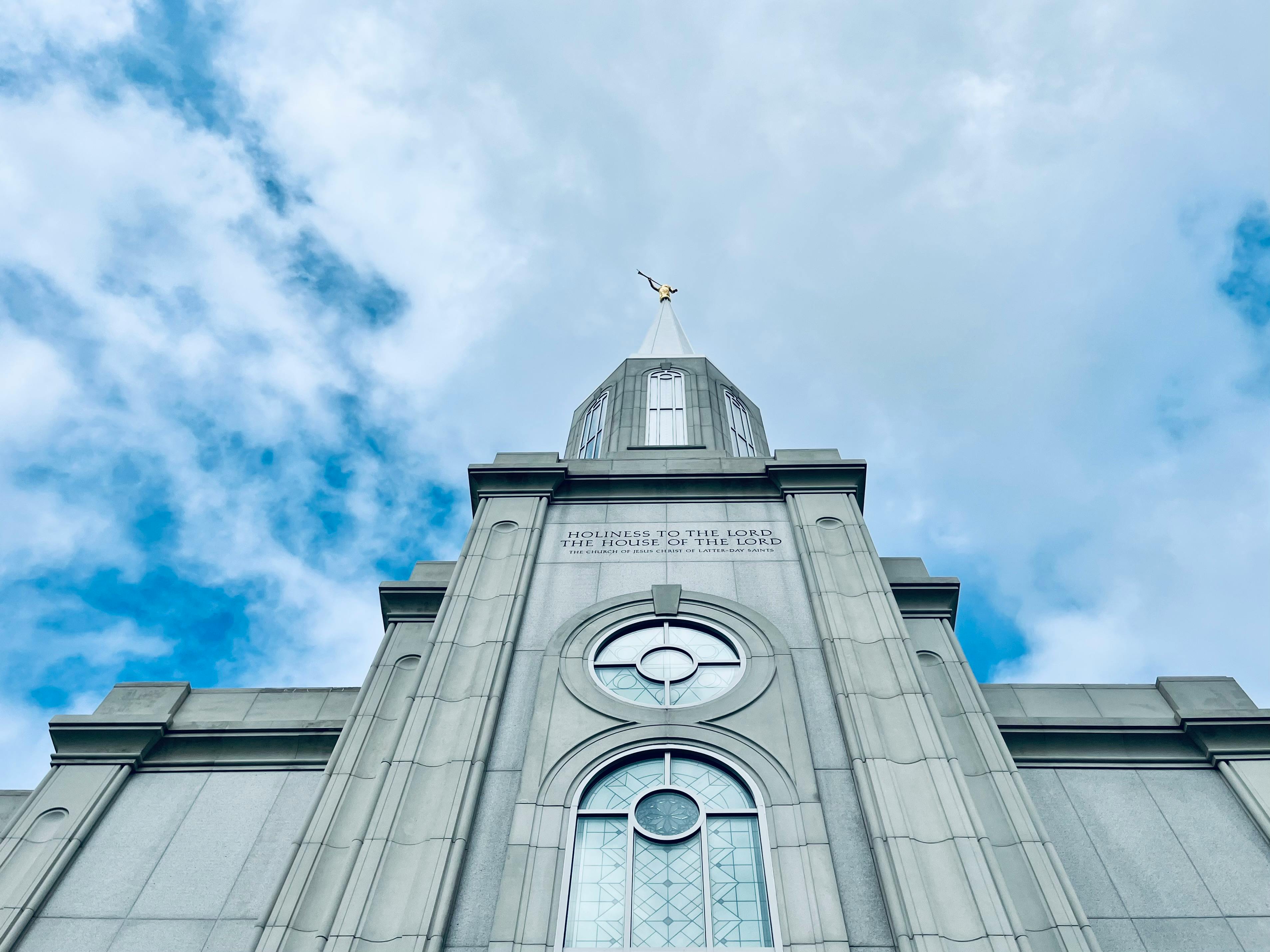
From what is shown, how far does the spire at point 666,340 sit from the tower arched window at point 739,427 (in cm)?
202

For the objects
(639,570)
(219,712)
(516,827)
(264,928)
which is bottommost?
(264,928)

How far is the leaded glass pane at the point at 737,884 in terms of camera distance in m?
10.4

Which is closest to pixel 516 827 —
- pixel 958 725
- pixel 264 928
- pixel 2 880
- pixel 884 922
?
pixel 264 928

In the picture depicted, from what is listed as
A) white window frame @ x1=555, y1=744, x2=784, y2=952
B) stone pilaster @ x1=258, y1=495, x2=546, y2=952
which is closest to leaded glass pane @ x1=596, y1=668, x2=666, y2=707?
white window frame @ x1=555, y1=744, x2=784, y2=952

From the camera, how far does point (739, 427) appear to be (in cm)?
2697

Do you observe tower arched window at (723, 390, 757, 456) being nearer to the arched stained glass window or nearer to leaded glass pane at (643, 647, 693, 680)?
leaded glass pane at (643, 647, 693, 680)

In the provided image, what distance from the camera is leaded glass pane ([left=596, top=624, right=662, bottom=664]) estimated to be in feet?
47.3

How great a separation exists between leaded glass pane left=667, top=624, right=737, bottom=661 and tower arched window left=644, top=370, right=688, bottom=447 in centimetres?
974

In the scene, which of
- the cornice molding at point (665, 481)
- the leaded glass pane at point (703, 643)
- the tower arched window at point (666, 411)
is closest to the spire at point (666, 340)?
the tower arched window at point (666, 411)

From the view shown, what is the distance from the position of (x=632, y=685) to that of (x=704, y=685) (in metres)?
1.06

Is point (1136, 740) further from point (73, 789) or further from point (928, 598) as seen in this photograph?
point (73, 789)

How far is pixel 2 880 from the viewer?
13180mm

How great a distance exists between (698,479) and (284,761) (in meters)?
9.03

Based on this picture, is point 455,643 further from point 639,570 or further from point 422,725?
point 639,570
